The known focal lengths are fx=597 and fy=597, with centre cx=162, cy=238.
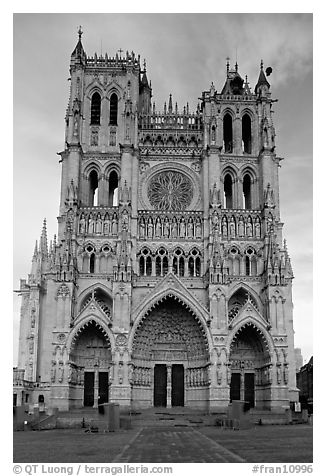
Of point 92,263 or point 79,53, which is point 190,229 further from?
point 79,53

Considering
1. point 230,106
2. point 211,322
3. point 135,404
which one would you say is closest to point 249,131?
point 230,106

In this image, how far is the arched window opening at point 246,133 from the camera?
57.8 meters

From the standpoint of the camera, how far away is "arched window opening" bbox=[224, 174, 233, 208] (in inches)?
2216

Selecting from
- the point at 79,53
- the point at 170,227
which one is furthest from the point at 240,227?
the point at 79,53

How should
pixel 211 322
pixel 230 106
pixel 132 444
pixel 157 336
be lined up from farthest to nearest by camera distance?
pixel 230 106, pixel 157 336, pixel 211 322, pixel 132 444

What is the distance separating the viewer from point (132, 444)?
2272 cm

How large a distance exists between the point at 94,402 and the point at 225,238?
17720 mm

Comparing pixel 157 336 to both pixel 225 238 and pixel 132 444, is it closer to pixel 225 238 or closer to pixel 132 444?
pixel 225 238

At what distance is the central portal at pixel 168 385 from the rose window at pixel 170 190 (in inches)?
576

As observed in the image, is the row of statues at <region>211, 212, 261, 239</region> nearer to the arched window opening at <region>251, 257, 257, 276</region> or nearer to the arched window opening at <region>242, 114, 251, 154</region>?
the arched window opening at <region>251, 257, 257, 276</region>

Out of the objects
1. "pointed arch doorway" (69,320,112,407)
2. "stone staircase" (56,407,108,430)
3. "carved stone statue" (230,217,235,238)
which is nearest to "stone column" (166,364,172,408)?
"pointed arch doorway" (69,320,112,407)

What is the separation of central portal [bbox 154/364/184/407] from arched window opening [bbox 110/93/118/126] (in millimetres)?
23152

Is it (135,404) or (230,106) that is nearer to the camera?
(135,404)

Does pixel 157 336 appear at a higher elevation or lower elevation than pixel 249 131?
lower
